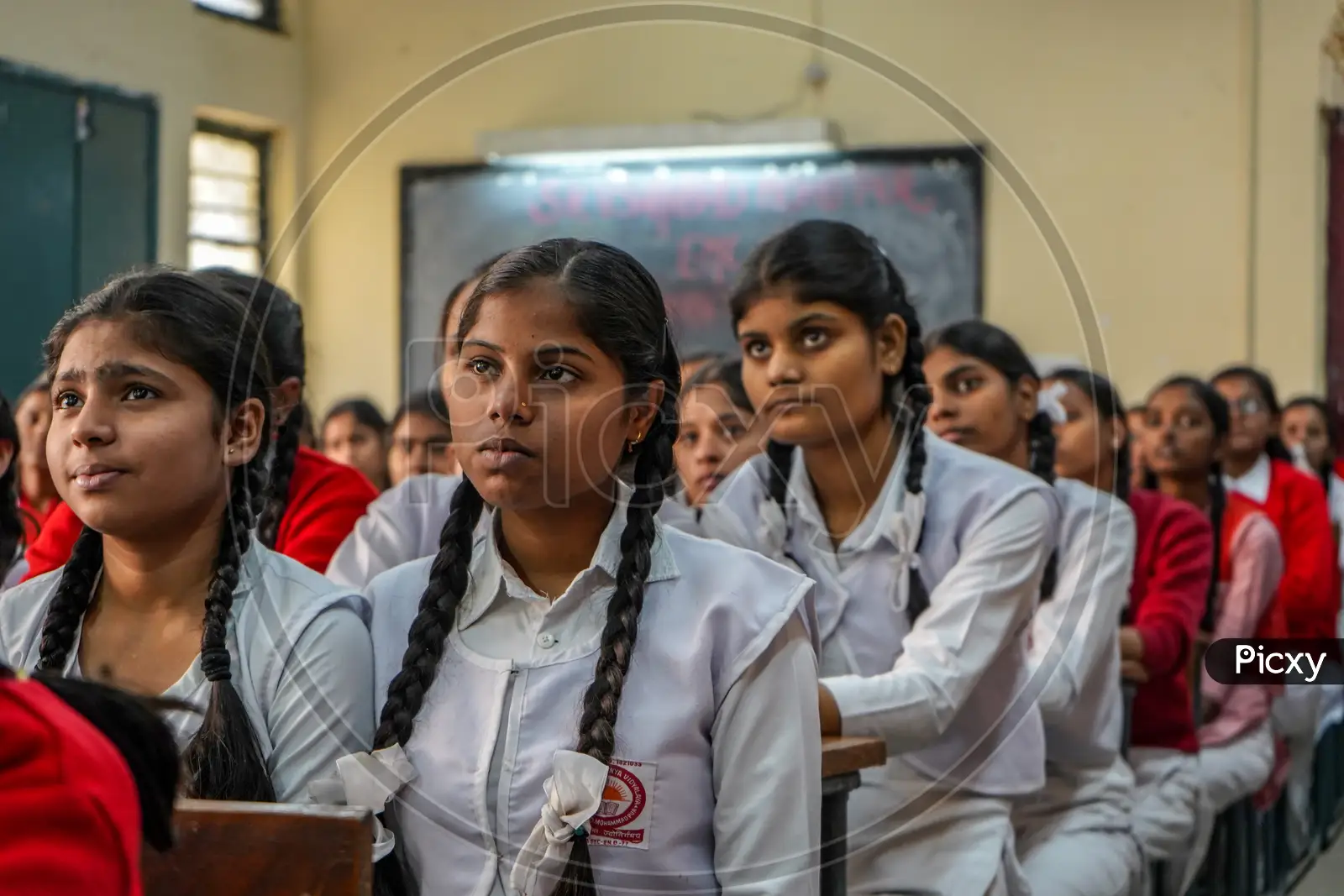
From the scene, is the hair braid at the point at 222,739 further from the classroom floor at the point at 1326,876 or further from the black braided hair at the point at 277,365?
the classroom floor at the point at 1326,876

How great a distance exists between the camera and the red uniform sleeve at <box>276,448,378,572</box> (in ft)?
5.98

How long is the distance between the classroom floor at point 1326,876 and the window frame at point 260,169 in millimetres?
4003

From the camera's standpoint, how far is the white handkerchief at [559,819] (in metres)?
1.17

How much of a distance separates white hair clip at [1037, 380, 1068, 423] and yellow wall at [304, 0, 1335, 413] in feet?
7.78

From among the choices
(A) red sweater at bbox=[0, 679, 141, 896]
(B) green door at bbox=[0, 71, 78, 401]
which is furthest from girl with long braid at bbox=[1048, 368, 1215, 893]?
(B) green door at bbox=[0, 71, 78, 401]

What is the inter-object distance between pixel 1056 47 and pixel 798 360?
12.7 ft

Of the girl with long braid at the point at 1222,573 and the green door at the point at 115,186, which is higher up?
the green door at the point at 115,186

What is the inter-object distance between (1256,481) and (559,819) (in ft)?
10.2

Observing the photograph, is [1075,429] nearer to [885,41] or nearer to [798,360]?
[798,360]

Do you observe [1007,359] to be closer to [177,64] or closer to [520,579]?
[520,579]

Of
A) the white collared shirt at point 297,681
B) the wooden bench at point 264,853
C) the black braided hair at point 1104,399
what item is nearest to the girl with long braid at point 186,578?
the white collared shirt at point 297,681

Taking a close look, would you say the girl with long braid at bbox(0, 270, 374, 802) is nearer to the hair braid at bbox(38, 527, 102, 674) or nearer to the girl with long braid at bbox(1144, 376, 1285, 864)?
the hair braid at bbox(38, 527, 102, 674)

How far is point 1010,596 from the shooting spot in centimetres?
175

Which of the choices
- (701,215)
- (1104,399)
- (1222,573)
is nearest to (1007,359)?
(1104,399)
